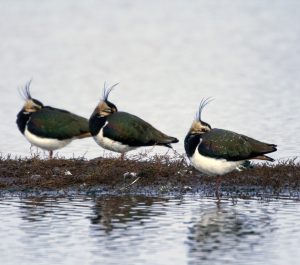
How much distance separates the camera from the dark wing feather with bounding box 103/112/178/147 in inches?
755

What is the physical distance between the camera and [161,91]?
1199 inches

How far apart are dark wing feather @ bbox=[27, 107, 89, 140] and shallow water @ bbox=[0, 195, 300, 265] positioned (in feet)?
8.72

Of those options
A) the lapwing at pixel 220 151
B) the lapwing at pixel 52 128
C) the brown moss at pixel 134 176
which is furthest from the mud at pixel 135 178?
the lapwing at pixel 52 128

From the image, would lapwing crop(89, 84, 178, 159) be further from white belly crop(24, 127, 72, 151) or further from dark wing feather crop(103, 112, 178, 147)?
white belly crop(24, 127, 72, 151)

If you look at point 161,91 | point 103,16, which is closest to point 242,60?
point 161,91

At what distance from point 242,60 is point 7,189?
64.3 ft

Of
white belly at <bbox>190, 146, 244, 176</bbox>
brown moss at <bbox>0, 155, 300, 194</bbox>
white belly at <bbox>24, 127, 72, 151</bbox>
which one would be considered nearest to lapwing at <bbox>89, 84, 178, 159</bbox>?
brown moss at <bbox>0, 155, 300, 194</bbox>

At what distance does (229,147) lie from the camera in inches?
686

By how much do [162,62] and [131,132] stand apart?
57.4 ft

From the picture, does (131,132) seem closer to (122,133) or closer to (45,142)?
(122,133)

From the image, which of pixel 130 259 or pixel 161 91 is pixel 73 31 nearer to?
pixel 161 91

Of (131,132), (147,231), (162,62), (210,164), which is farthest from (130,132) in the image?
(162,62)

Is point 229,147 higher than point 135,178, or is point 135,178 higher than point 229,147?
point 229,147

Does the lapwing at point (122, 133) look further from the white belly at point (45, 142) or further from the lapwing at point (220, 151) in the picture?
the lapwing at point (220, 151)
